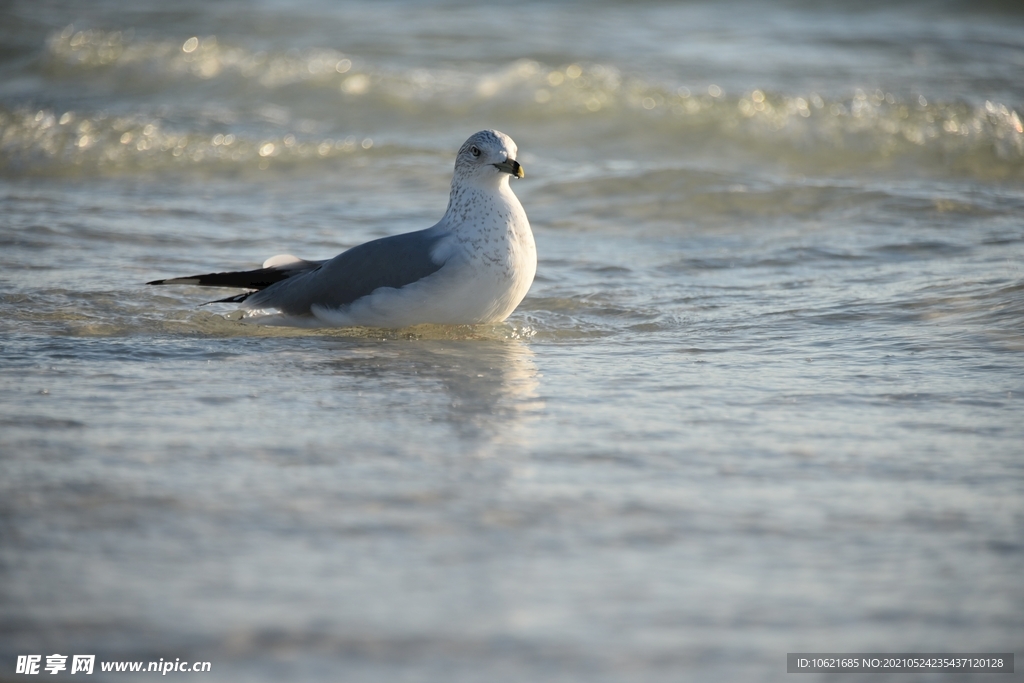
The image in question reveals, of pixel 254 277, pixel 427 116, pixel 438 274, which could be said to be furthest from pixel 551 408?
pixel 427 116

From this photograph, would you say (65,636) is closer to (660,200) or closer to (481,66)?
(660,200)

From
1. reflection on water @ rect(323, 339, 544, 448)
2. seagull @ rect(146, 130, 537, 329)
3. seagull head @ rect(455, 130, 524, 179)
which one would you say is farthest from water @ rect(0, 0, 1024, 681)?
seagull head @ rect(455, 130, 524, 179)

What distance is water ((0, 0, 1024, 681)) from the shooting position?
81.2 inches

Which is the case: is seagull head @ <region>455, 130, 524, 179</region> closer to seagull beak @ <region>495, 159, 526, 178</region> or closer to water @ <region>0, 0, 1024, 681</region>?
seagull beak @ <region>495, 159, 526, 178</region>

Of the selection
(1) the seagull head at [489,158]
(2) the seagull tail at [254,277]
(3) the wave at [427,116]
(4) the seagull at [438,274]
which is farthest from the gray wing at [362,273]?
(3) the wave at [427,116]

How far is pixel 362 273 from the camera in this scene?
420 centimetres

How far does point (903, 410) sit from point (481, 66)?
832cm

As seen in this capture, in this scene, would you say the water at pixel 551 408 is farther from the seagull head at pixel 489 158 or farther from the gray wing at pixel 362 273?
the seagull head at pixel 489 158

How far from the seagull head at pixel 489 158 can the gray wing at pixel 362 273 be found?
12.1 inches

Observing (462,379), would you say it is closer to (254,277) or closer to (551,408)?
(551,408)

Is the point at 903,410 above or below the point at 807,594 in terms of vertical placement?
above

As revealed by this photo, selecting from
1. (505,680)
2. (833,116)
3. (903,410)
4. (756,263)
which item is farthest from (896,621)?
(833,116)

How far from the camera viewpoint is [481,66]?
10891mm

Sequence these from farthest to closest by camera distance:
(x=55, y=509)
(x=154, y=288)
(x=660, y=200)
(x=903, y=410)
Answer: (x=660, y=200)
(x=154, y=288)
(x=903, y=410)
(x=55, y=509)
